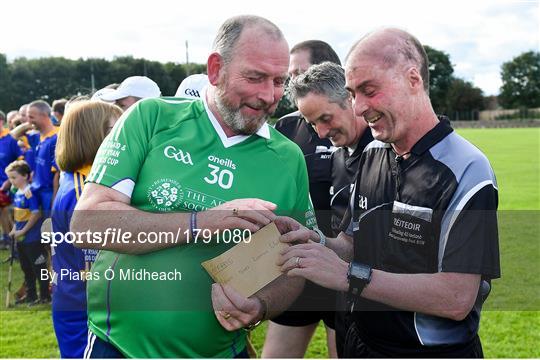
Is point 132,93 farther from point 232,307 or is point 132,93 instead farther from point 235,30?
point 232,307

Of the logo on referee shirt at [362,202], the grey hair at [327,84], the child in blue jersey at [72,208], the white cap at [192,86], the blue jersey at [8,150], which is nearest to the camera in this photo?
the logo on referee shirt at [362,202]

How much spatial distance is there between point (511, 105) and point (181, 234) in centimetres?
8664

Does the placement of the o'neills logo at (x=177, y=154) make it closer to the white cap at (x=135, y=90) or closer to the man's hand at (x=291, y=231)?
the man's hand at (x=291, y=231)

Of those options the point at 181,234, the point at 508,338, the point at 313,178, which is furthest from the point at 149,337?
the point at 508,338

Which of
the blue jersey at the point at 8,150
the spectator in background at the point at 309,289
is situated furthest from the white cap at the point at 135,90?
the blue jersey at the point at 8,150

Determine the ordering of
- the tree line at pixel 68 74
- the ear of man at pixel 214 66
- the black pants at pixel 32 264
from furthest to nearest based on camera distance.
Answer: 1. the tree line at pixel 68 74
2. the black pants at pixel 32 264
3. the ear of man at pixel 214 66

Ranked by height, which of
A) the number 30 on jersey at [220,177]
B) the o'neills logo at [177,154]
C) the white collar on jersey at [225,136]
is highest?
the white collar on jersey at [225,136]

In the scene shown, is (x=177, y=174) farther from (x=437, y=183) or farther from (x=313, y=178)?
(x=313, y=178)

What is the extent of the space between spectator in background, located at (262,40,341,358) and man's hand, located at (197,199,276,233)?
176 centimetres

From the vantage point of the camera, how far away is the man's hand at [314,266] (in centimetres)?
231

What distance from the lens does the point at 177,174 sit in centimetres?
237

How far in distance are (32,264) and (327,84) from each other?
208 inches

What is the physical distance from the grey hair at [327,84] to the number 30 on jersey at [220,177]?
126 cm

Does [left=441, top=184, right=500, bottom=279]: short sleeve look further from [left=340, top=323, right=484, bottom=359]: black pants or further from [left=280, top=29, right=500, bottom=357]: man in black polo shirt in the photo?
[left=340, top=323, right=484, bottom=359]: black pants
